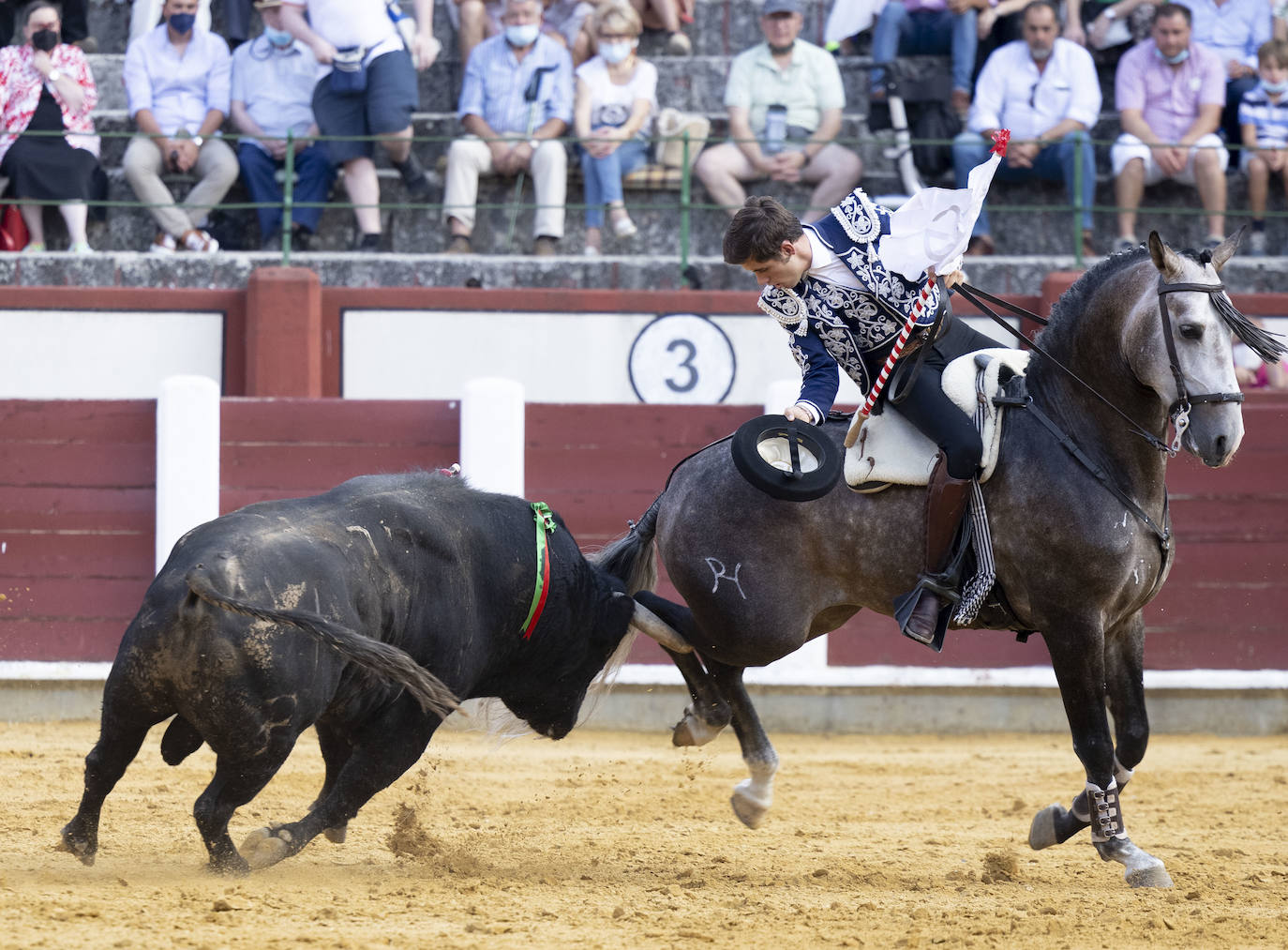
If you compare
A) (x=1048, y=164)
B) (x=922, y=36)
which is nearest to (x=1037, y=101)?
(x=1048, y=164)

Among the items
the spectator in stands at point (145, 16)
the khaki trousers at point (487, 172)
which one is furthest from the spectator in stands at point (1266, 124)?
the spectator in stands at point (145, 16)

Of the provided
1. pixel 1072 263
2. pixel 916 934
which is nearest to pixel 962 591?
pixel 916 934

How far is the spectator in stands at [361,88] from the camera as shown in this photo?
8547mm

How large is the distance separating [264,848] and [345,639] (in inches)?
28.9

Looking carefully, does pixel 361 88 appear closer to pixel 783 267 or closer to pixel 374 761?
pixel 783 267

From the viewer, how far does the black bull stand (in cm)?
356

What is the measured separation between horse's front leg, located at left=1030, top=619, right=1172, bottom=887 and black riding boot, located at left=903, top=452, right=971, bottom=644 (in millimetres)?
313

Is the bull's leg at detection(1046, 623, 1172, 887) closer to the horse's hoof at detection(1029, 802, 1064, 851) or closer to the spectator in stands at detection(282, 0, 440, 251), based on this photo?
the horse's hoof at detection(1029, 802, 1064, 851)

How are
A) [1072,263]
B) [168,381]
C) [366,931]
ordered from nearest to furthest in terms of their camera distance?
[366,931] < [168,381] < [1072,263]

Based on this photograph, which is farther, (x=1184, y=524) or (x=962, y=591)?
(x=1184, y=524)

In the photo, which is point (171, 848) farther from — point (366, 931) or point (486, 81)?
point (486, 81)

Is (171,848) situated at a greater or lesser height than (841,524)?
lesser

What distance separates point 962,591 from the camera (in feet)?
13.6

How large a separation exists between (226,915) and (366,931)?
0.31 metres
